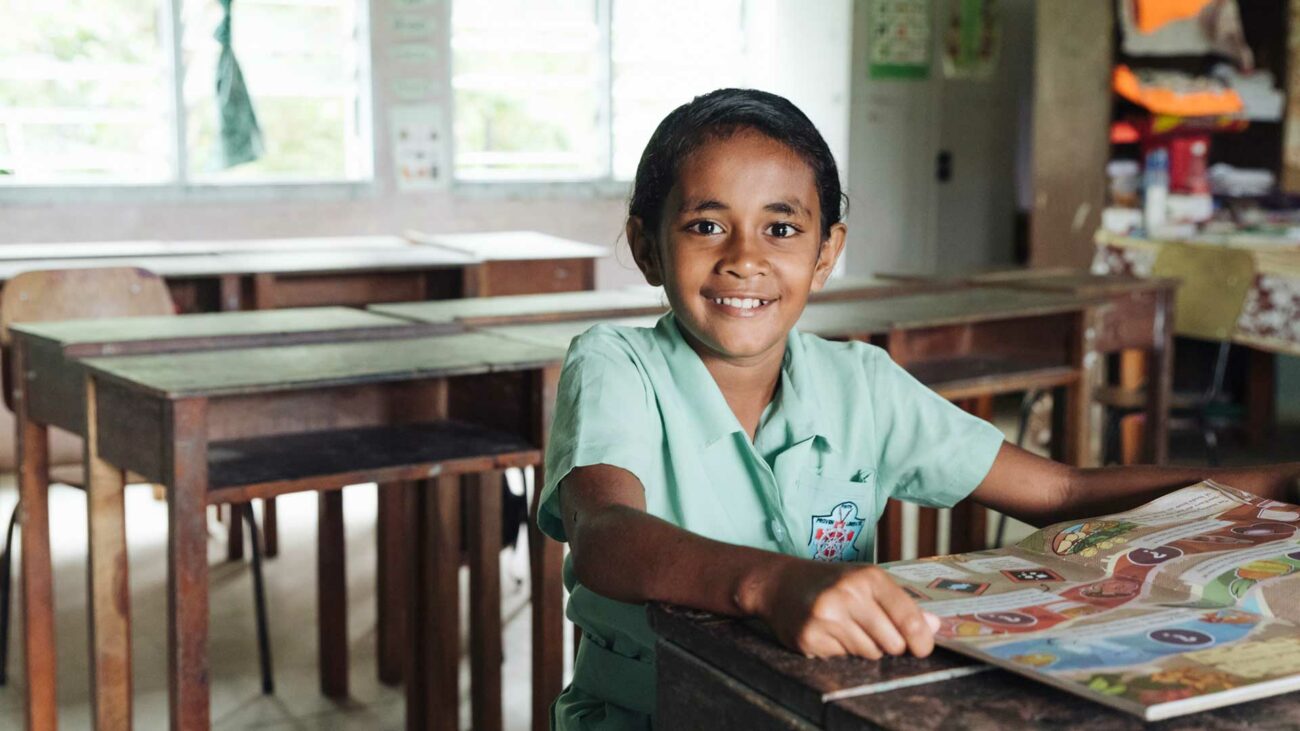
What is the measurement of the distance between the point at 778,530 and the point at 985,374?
2135mm

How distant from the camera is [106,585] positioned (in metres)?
2.22

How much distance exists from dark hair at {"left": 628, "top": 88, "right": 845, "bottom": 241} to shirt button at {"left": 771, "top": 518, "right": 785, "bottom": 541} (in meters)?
0.28

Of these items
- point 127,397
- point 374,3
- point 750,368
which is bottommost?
point 127,397

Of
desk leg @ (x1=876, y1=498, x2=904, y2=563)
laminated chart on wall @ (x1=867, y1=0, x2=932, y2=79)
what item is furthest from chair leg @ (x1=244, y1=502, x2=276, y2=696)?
laminated chart on wall @ (x1=867, y1=0, x2=932, y2=79)

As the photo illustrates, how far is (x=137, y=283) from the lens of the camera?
3.29 metres

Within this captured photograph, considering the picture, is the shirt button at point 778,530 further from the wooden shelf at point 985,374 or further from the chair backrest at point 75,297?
the chair backrest at point 75,297

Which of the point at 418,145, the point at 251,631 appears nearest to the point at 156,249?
the point at 251,631

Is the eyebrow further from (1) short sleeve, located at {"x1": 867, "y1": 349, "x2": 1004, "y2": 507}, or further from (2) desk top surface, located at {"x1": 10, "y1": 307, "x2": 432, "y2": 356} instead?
(2) desk top surface, located at {"x1": 10, "y1": 307, "x2": 432, "y2": 356}

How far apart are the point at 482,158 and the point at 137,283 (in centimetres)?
329

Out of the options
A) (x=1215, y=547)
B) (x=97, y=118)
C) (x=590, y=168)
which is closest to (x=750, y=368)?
(x=1215, y=547)

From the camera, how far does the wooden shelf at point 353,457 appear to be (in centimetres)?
214

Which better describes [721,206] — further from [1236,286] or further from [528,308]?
[1236,286]

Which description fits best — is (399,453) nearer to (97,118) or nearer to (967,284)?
(967,284)

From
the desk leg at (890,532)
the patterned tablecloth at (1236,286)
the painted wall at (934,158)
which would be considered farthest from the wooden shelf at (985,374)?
the painted wall at (934,158)
